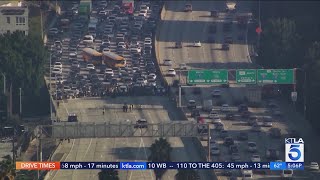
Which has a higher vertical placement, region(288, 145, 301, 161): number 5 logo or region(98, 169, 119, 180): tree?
region(288, 145, 301, 161): number 5 logo

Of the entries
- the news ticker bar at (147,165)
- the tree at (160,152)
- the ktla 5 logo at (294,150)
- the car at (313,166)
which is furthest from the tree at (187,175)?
the ktla 5 logo at (294,150)

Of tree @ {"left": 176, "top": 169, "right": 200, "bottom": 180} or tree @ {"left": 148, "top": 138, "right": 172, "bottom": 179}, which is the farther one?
tree @ {"left": 148, "top": 138, "right": 172, "bottom": 179}

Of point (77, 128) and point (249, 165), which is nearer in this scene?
point (249, 165)

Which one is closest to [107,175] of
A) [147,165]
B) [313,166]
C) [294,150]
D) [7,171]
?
[147,165]

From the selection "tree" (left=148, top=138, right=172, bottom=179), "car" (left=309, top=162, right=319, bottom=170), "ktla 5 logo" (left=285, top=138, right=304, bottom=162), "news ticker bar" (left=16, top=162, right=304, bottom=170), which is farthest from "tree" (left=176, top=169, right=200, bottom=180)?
"ktla 5 logo" (left=285, top=138, right=304, bottom=162)

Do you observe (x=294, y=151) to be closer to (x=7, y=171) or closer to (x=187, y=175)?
(x=7, y=171)

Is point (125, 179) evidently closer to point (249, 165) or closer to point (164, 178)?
point (164, 178)

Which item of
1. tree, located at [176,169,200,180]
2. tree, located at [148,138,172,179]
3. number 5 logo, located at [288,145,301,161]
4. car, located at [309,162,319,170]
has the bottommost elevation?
car, located at [309,162,319,170]

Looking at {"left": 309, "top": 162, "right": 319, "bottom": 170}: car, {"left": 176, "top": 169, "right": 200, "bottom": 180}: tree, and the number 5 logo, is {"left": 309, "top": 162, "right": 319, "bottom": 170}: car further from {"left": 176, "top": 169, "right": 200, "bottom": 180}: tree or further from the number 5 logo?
the number 5 logo

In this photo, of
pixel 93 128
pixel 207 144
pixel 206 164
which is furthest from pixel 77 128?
pixel 206 164
